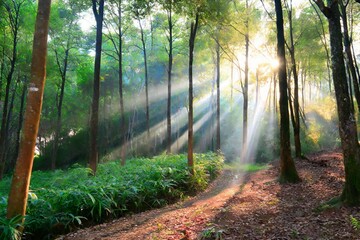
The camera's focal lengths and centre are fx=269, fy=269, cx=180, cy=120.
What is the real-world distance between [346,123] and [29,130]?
19.2 ft

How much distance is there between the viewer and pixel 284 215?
5371 mm

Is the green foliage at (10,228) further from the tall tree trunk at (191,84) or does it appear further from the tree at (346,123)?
the tall tree trunk at (191,84)

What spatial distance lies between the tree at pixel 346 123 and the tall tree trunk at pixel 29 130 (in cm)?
547

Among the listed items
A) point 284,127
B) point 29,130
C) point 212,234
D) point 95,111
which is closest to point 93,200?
point 29,130

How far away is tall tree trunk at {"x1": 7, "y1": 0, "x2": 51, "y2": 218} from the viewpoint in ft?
15.5

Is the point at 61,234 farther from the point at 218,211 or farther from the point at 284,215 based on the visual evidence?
the point at 284,215

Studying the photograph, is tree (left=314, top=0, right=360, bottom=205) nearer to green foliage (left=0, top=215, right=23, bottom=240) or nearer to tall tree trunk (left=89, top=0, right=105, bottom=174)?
green foliage (left=0, top=215, right=23, bottom=240)

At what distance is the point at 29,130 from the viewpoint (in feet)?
15.5

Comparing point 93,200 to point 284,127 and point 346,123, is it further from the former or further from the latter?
point 284,127

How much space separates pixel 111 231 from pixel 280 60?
7.17 metres

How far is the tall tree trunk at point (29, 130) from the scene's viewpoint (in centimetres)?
471

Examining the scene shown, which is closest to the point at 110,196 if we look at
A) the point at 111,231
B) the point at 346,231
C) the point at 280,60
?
the point at 111,231

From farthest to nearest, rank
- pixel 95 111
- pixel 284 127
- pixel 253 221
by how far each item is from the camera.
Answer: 1. pixel 95 111
2. pixel 284 127
3. pixel 253 221

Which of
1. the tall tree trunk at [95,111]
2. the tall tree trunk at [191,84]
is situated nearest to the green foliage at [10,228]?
the tall tree trunk at [95,111]
